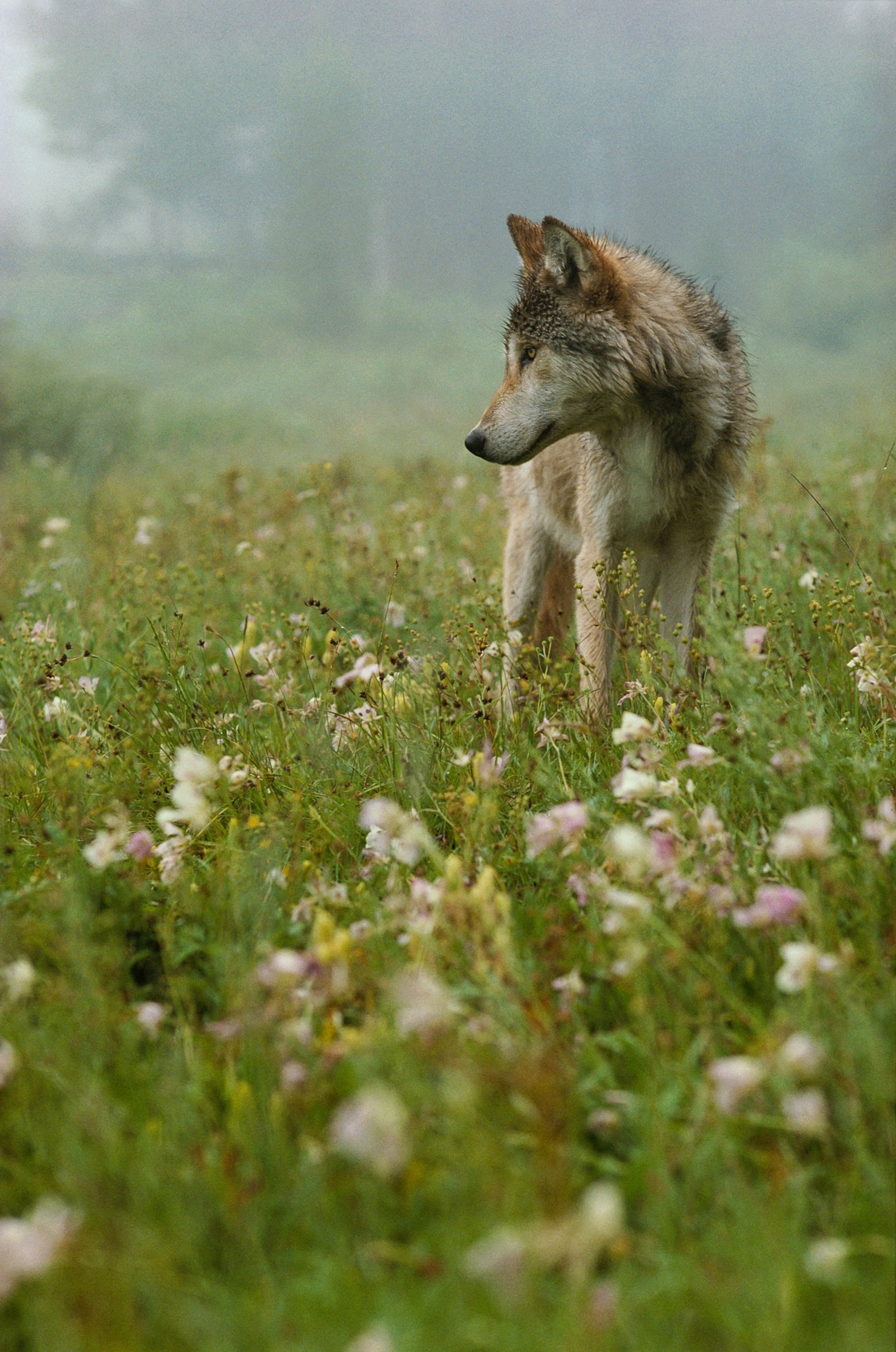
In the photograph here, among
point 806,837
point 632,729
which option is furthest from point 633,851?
point 632,729

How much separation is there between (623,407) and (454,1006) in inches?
117

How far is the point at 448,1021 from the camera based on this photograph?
1499mm

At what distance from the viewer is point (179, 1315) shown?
1335 mm

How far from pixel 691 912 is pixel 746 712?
0.46m

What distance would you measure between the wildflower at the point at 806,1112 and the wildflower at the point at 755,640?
3.08 ft

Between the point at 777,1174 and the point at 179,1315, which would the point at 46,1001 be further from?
the point at 777,1174

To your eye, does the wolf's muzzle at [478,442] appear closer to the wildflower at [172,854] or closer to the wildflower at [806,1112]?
the wildflower at [172,854]

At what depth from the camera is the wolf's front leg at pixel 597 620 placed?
12.7 feet

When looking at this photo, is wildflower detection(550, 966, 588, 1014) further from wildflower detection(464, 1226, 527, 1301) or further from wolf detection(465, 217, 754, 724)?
wolf detection(465, 217, 754, 724)

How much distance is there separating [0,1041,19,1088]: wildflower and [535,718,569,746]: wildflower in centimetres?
153

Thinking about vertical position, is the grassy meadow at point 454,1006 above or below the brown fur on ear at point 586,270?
below

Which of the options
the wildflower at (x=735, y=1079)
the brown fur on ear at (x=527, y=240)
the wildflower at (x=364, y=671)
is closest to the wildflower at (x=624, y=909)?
the wildflower at (x=735, y=1079)

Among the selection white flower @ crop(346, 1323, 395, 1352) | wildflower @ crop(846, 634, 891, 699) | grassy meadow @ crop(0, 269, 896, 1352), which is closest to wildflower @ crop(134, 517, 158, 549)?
grassy meadow @ crop(0, 269, 896, 1352)

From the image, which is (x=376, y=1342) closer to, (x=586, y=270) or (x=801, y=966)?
(x=801, y=966)
